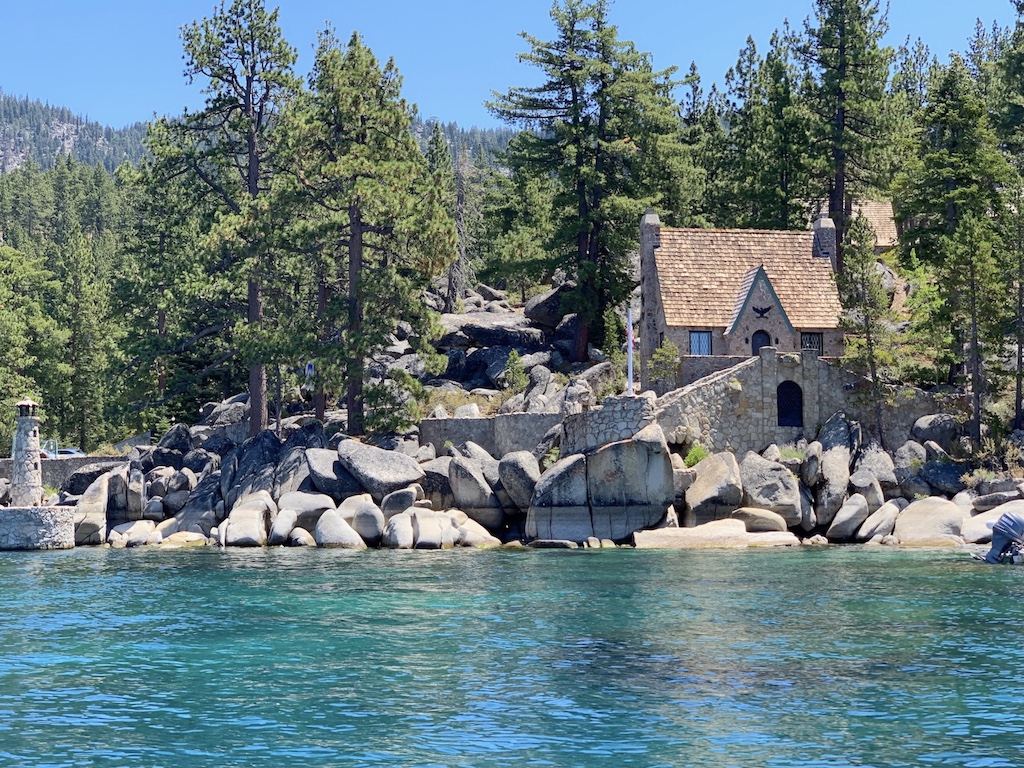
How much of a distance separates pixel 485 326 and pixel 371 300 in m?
11.9

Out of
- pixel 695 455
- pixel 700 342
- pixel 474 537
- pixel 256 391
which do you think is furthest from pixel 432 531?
pixel 700 342

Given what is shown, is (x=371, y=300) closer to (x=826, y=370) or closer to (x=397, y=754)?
(x=826, y=370)

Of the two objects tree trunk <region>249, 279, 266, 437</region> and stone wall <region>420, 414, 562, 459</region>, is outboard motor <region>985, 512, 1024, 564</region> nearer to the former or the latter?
stone wall <region>420, 414, 562, 459</region>

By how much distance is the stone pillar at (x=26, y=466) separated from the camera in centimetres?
4491

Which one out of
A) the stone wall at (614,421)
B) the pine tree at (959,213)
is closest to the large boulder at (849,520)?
the pine tree at (959,213)

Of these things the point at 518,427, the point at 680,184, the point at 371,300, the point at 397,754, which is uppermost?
the point at 680,184

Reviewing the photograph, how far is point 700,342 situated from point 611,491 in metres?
10.1

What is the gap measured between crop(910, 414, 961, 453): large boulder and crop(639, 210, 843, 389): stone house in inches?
196

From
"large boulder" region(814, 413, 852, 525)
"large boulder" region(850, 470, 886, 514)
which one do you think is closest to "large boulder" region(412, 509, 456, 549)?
"large boulder" region(814, 413, 852, 525)

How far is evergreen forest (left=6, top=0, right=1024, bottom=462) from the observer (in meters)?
47.2

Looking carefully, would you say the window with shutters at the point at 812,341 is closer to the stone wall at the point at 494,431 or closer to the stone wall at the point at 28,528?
the stone wall at the point at 494,431

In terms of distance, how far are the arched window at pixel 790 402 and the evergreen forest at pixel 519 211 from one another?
2602mm

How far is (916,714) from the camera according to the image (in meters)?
18.1

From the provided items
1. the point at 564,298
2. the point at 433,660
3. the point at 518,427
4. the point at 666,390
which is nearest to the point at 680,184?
the point at 564,298
